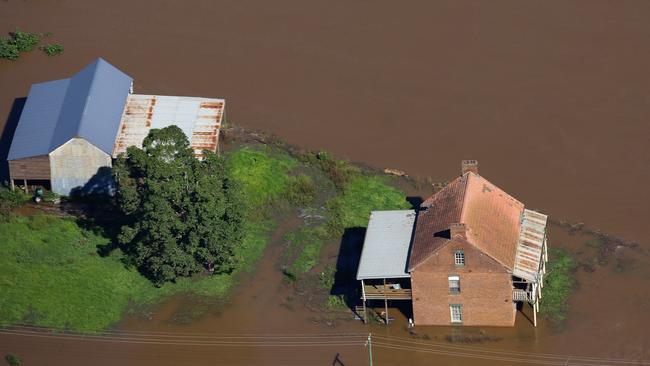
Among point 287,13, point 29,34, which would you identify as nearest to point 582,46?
point 287,13

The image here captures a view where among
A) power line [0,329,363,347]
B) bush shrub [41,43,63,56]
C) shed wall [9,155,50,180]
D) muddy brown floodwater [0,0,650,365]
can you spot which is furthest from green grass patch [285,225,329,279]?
bush shrub [41,43,63,56]

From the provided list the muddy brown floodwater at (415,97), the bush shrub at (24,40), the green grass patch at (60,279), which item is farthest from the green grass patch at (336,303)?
the bush shrub at (24,40)

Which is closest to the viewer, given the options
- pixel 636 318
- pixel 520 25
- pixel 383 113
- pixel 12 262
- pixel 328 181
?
pixel 636 318

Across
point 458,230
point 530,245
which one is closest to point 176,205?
point 458,230

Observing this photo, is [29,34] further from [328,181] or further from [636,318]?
[636,318]

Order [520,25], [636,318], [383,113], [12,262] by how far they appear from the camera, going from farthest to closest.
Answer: [520,25] < [383,113] < [12,262] < [636,318]
